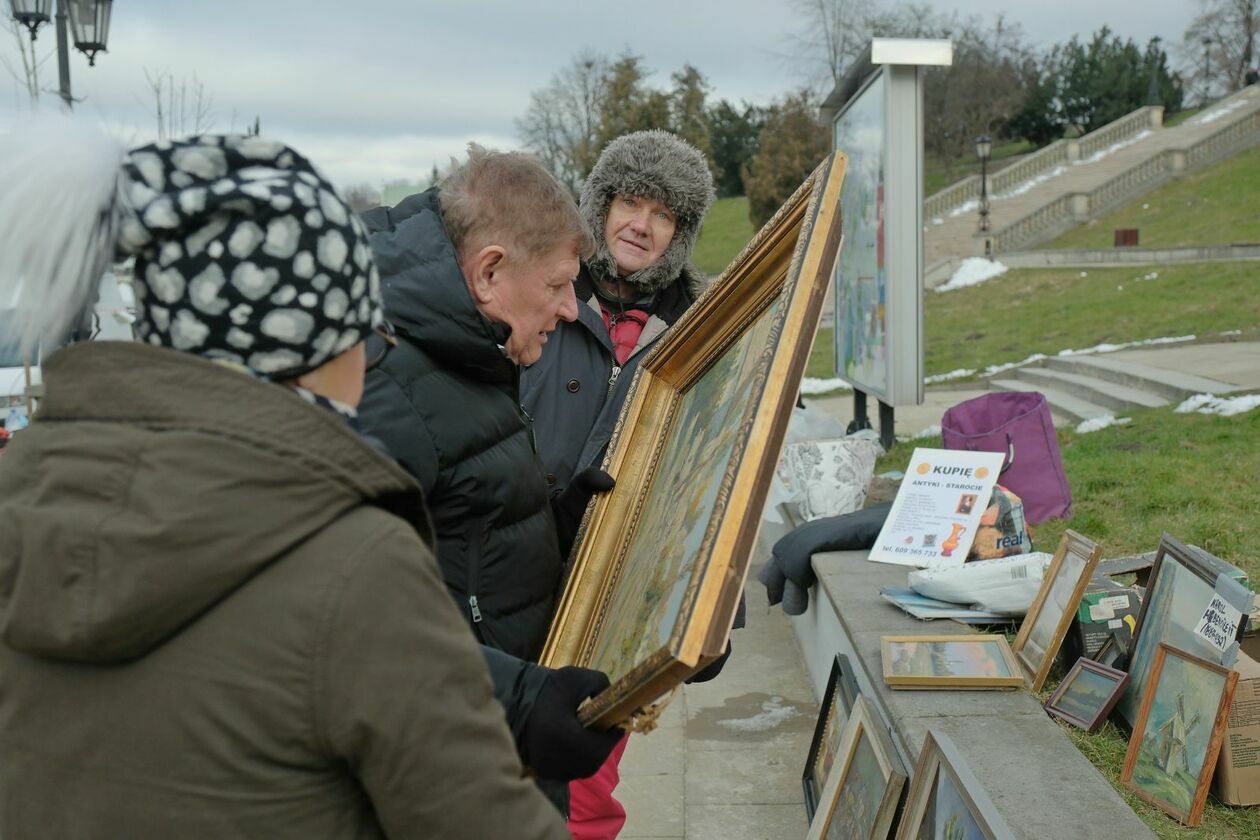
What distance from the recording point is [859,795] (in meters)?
3.27

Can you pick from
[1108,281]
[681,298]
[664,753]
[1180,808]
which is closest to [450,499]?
[681,298]

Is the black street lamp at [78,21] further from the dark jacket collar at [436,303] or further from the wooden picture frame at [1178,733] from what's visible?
the wooden picture frame at [1178,733]

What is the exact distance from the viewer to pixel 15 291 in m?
1.30

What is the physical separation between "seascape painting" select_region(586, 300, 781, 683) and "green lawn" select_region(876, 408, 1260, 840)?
66.6 inches

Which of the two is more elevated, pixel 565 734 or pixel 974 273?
pixel 565 734

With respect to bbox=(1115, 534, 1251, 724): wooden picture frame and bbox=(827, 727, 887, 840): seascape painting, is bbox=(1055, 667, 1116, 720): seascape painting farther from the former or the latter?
bbox=(827, 727, 887, 840): seascape painting

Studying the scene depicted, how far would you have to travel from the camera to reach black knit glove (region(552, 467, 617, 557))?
2.55 m

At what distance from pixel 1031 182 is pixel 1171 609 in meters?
38.8

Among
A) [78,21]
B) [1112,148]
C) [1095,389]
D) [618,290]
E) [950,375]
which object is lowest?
[950,375]

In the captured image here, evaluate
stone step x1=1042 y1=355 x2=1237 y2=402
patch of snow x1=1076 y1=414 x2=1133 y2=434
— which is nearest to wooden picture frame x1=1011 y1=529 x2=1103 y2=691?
patch of snow x1=1076 y1=414 x2=1133 y2=434

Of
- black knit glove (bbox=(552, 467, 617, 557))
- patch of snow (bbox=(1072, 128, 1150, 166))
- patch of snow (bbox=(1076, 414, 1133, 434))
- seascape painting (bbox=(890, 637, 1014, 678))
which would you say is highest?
patch of snow (bbox=(1072, 128, 1150, 166))

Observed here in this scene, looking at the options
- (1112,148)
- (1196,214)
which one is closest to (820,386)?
(1196,214)

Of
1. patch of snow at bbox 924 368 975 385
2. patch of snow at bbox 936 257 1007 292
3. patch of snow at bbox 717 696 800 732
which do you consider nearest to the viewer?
patch of snow at bbox 717 696 800 732

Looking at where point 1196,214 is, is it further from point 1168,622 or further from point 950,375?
point 1168,622
